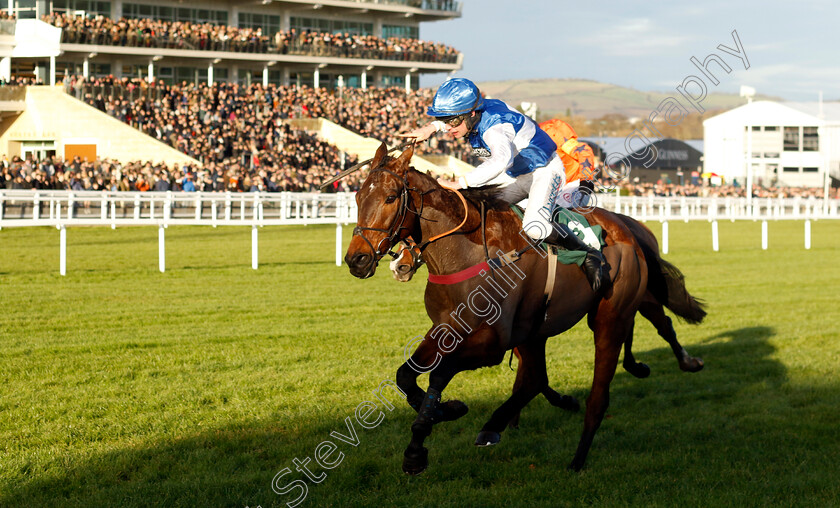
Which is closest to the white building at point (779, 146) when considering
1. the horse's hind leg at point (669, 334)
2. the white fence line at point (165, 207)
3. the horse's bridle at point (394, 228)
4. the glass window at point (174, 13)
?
the glass window at point (174, 13)

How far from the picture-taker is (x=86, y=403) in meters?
6.19

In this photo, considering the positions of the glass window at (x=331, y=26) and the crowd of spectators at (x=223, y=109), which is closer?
the crowd of spectators at (x=223, y=109)

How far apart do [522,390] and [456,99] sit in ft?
6.12

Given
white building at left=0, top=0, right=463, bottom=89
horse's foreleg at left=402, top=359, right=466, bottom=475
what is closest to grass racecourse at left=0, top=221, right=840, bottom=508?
horse's foreleg at left=402, top=359, right=466, bottom=475

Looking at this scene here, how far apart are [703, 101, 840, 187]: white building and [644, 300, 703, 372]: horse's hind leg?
5691cm

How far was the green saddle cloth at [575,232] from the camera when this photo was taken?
5.16 meters

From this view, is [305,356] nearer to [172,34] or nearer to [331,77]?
[172,34]

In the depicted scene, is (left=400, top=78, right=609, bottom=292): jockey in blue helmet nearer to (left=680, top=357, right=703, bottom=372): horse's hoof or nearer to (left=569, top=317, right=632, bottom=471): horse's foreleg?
(left=569, top=317, right=632, bottom=471): horse's foreleg

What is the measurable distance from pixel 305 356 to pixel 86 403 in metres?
2.29

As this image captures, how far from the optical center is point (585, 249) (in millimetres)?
5273

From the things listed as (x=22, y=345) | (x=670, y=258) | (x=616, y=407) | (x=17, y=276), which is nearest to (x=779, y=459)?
(x=616, y=407)

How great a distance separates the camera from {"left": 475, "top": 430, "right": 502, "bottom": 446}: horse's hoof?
531 cm

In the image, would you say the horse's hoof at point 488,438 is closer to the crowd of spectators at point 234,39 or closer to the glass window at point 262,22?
the crowd of spectators at point 234,39

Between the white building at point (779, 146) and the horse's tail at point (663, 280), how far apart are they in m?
57.0
